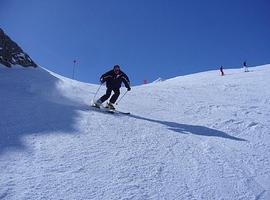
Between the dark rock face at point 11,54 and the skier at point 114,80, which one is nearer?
the skier at point 114,80

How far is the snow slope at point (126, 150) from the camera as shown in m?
5.82

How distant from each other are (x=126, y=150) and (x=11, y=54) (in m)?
11.1

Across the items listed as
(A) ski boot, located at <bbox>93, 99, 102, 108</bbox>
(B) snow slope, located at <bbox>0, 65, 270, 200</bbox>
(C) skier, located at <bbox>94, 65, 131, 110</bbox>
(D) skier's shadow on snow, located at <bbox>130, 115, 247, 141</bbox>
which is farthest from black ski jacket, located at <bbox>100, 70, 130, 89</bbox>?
(D) skier's shadow on snow, located at <bbox>130, 115, 247, 141</bbox>

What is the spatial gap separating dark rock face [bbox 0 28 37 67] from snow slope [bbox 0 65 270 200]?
2.38 m

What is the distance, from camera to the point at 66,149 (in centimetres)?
716

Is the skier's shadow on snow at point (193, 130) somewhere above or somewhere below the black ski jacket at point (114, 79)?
below

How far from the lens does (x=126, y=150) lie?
769 cm

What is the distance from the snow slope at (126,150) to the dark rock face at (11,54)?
2.38m

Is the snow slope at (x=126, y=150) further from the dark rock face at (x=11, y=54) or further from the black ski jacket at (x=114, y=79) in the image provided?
the dark rock face at (x=11, y=54)

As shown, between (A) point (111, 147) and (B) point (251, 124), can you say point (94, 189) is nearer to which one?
(A) point (111, 147)

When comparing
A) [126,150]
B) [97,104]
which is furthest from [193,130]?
[97,104]

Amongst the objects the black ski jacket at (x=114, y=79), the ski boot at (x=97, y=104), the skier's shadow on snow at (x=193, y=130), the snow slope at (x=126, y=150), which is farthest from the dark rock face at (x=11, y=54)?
the skier's shadow on snow at (x=193, y=130)

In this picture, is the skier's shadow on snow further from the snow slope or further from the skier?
the skier

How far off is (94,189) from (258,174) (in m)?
3.55
